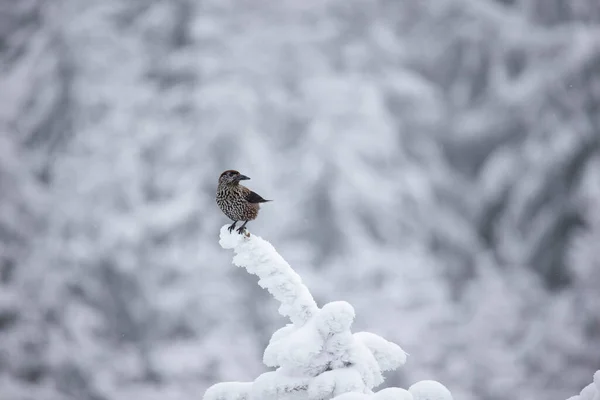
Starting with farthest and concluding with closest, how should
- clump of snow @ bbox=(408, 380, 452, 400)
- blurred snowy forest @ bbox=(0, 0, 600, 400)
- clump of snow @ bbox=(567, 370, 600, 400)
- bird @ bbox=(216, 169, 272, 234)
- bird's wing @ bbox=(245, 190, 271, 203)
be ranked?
1. blurred snowy forest @ bbox=(0, 0, 600, 400)
2. bird's wing @ bbox=(245, 190, 271, 203)
3. bird @ bbox=(216, 169, 272, 234)
4. clump of snow @ bbox=(408, 380, 452, 400)
5. clump of snow @ bbox=(567, 370, 600, 400)

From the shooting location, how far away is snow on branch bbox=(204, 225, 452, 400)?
487 cm

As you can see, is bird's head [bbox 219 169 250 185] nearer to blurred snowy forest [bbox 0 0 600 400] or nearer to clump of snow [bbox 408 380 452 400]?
clump of snow [bbox 408 380 452 400]

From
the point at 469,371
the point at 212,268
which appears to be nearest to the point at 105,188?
the point at 212,268

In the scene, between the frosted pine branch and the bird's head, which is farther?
the bird's head

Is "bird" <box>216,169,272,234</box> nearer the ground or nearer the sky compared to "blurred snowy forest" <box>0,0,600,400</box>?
nearer the ground

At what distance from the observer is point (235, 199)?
7203mm

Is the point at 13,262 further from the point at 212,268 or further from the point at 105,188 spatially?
the point at 212,268

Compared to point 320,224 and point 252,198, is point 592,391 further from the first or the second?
point 320,224

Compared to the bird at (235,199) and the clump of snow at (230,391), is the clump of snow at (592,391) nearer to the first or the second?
the clump of snow at (230,391)

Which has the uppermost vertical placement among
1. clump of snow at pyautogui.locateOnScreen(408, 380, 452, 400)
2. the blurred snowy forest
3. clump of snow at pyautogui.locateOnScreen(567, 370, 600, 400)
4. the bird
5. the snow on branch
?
the blurred snowy forest

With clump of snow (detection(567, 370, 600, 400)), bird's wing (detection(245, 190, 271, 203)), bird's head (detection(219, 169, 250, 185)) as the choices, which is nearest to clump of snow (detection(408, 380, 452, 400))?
clump of snow (detection(567, 370, 600, 400))

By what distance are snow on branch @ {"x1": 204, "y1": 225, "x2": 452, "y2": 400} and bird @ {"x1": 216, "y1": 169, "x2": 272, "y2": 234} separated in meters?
1.42

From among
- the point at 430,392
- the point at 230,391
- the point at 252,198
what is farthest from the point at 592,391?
the point at 252,198

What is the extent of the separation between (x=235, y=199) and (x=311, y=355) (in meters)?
2.63
